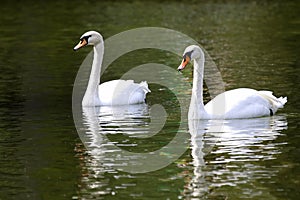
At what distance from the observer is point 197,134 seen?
14281mm

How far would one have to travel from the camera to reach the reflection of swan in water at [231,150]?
11219 millimetres

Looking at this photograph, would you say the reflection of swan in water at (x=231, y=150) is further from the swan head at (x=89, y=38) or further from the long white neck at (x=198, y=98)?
the swan head at (x=89, y=38)

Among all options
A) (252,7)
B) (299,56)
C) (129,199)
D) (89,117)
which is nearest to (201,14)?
(252,7)

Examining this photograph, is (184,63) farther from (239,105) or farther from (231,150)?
(231,150)

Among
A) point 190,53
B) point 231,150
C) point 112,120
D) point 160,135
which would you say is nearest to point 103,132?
point 160,135

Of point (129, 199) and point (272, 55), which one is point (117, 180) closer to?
point (129, 199)

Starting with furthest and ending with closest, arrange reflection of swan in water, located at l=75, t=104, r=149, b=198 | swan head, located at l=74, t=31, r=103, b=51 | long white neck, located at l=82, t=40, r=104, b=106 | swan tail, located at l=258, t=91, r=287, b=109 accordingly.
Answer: swan head, located at l=74, t=31, r=103, b=51 → long white neck, located at l=82, t=40, r=104, b=106 → swan tail, located at l=258, t=91, r=287, b=109 → reflection of swan in water, located at l=75, t=104, r=149, b=198

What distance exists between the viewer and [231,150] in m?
12.9

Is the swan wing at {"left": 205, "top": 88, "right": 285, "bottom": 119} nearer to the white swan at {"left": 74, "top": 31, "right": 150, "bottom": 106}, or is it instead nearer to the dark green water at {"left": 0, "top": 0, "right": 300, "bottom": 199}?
the dark green water at {"left": 0, "top": 0, "right": 300, "bottom": 199}

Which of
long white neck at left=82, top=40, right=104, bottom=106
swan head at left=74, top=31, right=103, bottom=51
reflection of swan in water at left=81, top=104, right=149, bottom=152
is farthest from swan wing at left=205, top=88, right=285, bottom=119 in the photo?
swan head at left=74, top=31, right=103, bottom=51

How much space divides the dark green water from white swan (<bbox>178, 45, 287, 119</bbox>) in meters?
0.32

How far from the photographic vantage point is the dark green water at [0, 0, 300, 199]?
11055mm

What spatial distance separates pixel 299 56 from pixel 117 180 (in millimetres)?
13874

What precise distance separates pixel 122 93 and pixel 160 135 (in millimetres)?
3466
